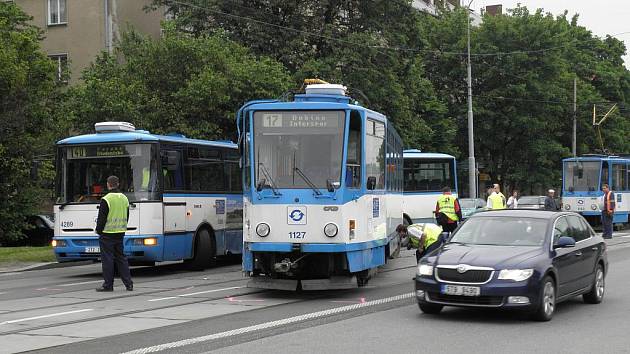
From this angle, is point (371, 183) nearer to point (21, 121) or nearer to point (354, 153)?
point (354, 153)

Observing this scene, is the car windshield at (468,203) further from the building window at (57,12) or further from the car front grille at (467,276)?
the car front grille at (467,276)

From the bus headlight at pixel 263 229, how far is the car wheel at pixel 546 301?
4.35 m

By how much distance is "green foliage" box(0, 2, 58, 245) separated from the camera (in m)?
23.3

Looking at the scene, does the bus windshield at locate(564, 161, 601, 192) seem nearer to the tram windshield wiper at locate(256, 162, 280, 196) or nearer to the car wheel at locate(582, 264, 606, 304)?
the car wheel at locate(582, 264, 606, 304)

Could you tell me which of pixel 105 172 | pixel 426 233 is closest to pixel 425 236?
pixel 426 233

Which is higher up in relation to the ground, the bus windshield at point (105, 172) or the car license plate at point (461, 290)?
the bus windshield at point (105, 172)

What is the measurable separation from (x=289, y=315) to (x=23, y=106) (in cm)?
1493

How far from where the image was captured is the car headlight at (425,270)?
35.8ft

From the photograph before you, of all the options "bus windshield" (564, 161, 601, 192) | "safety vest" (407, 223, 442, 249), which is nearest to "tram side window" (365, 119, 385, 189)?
"safety vest" (407, 223, 442, 249)

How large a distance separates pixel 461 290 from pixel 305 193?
3.48m

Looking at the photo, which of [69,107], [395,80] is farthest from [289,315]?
[395,80]

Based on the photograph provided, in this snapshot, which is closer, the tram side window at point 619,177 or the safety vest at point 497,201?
the safety vest at point 497,201

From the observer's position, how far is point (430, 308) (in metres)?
11.3

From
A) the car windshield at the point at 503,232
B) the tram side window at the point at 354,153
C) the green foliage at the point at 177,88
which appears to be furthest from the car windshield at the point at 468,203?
the car windshield at the point at 503,232
